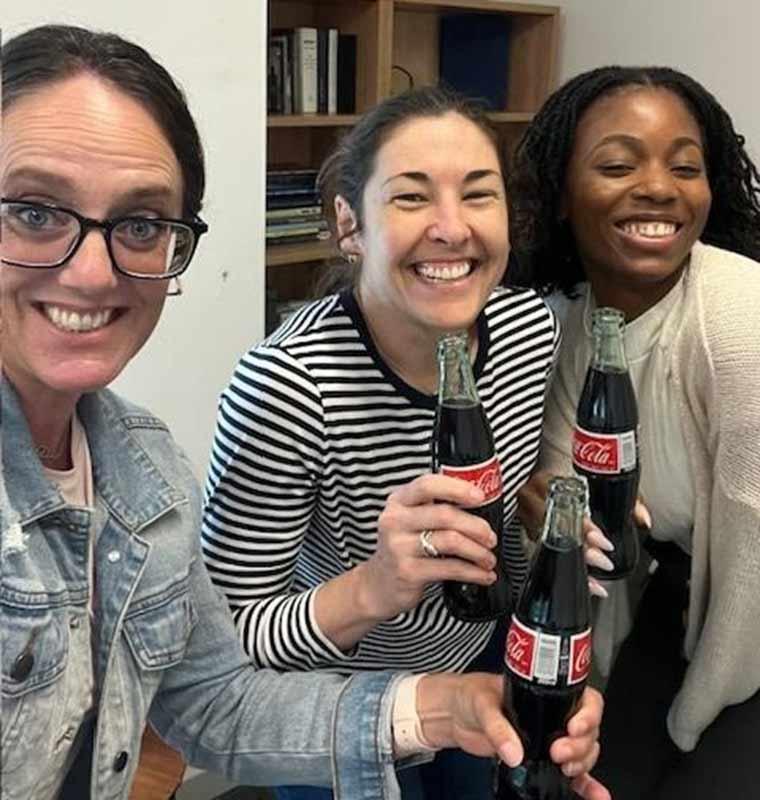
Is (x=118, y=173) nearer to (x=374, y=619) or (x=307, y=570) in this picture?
(x=374, y=619)

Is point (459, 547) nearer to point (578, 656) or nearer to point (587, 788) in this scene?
point (578, 656)

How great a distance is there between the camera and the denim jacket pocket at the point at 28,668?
2.18 feet

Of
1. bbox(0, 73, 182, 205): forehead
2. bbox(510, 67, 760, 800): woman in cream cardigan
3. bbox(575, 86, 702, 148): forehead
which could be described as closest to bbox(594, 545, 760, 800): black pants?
bbox(510, 67, 760, 800): woman in cream cardigan

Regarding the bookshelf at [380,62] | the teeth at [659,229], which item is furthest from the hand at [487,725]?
the bookshelf at [380,62]

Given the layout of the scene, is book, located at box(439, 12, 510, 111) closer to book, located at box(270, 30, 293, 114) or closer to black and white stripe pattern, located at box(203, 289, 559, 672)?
book, located at box(270, 30, 293, 114)

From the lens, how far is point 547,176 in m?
1.32

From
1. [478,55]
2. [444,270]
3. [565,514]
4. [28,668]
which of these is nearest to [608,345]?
[444,270]

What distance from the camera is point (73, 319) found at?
67 cm

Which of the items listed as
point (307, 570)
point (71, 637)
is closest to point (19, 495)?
point (71, 637)

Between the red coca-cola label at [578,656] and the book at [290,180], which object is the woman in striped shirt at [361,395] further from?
the book at [290,180]

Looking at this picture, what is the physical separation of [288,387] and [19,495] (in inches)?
14.2

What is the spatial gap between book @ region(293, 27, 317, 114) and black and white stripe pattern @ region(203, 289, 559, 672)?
50.6 inches

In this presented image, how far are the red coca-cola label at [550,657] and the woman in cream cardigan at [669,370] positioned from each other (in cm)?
34

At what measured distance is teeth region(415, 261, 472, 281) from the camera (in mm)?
990
